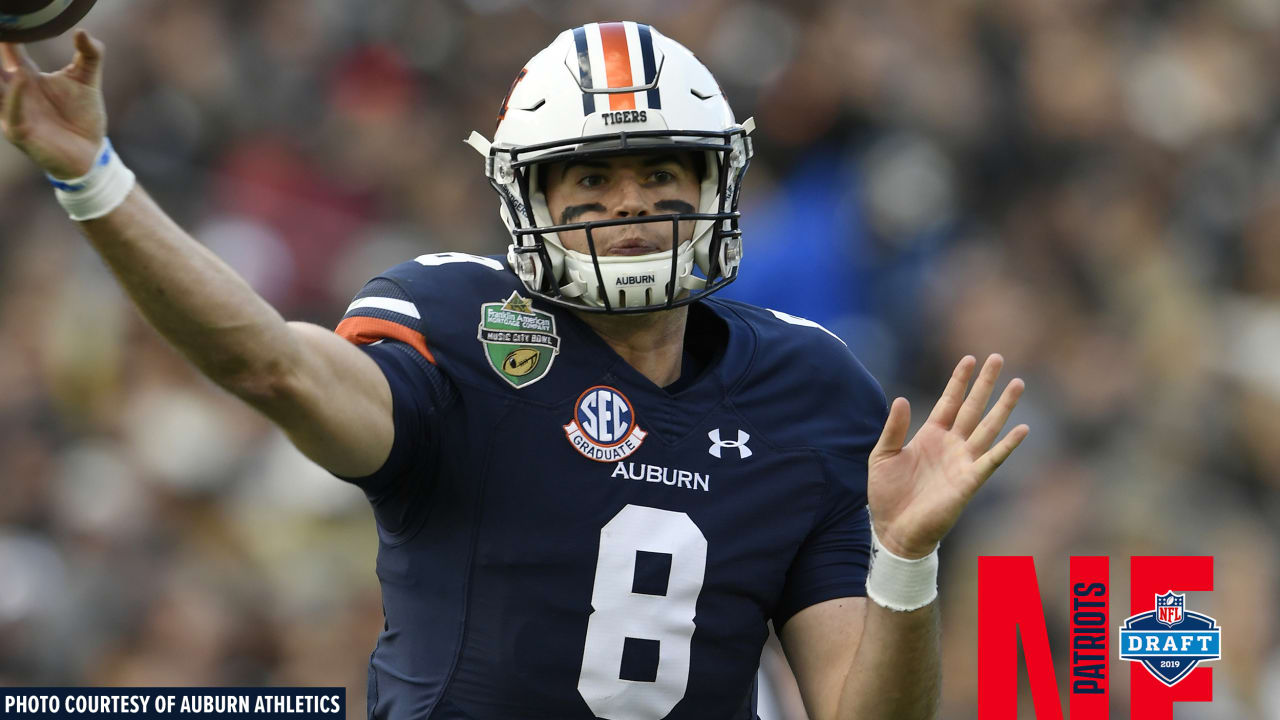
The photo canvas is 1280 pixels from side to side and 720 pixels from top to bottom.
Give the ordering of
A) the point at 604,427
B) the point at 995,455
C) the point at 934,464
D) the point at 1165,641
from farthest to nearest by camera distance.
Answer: the point at 1165,641, the point at 604,427, the point at 934,464, the point at 995,455

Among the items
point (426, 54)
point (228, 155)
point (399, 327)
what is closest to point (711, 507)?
point (399, 327)

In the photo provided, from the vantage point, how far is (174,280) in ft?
7.65

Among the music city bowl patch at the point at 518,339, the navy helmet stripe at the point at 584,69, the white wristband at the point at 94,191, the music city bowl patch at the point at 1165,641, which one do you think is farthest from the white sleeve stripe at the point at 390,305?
the music city bowl patch at the point at 1165,641

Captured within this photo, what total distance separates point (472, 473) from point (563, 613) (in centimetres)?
29

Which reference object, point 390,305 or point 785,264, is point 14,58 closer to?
point 390,305

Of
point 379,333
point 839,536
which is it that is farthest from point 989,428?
point 379,333

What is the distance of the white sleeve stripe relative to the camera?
293cm

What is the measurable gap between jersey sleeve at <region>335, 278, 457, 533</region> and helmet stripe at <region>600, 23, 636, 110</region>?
21.5 inches

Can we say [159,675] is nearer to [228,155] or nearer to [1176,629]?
[228,155]

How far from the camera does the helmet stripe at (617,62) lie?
10.1 feet

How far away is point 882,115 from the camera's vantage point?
22.2 ft

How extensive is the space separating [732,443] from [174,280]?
45.7 inches

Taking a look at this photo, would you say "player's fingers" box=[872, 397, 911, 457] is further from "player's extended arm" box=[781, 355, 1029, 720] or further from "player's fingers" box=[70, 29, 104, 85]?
"player's fingers" box=[70, 29, 104, 85]

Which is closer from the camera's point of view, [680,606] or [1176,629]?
[680,606]
